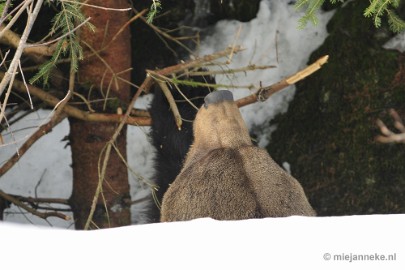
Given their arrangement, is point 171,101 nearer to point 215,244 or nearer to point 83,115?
point 83,115

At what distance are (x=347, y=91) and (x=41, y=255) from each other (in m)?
4.28

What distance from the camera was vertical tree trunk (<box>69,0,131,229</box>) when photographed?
17.6 ft

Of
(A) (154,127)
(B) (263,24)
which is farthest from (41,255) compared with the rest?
(B) (263,24)

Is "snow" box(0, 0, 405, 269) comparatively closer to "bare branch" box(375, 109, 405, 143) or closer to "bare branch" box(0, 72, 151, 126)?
"bare branch" box(0, 72, 151, 126)

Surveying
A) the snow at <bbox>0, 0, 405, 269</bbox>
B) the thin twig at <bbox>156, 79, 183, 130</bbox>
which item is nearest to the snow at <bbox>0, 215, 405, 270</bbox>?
the snow at <bbox>0, 0, 405, 269</bbox>

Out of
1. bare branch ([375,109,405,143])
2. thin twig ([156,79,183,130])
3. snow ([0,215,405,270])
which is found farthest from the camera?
bare branch ([375,109,405,143])

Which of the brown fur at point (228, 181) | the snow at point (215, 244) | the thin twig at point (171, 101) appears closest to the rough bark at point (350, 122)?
the thin twig at point (171, 101)

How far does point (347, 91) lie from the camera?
675cm

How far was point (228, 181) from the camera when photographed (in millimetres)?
4070

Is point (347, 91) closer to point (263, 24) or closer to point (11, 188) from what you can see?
point (263, 24)

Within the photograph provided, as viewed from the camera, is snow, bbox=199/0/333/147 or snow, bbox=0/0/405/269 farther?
snow, bbox=199/0/333/147

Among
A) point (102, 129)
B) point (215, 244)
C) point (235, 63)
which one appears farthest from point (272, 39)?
point (215, 244)

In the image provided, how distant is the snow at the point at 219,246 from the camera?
2.90 metres

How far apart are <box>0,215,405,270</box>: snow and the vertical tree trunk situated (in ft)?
7.26
